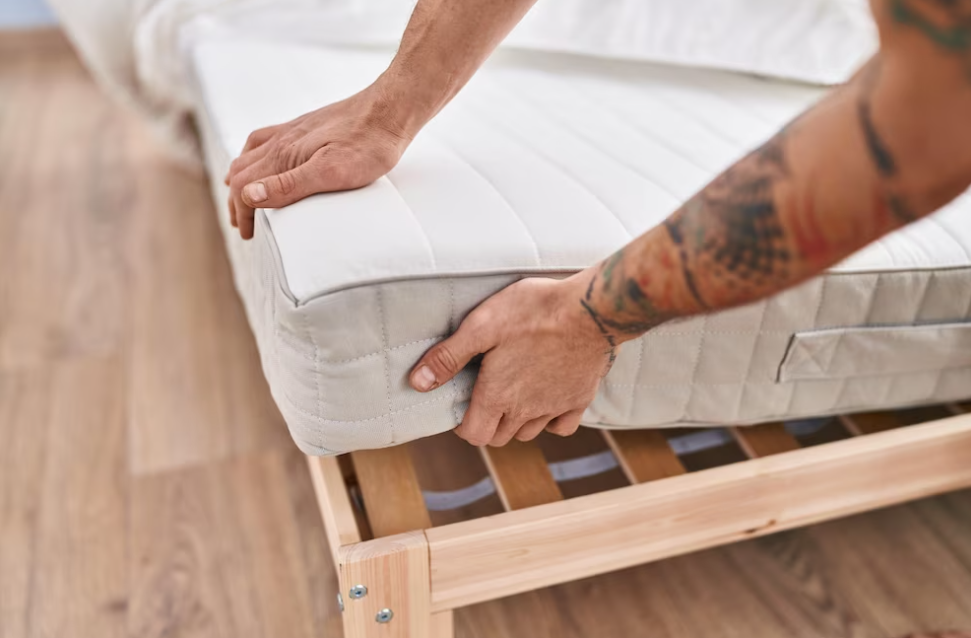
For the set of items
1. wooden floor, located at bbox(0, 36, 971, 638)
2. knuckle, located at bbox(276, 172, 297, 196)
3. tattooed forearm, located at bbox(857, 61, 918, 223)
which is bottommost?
wooden floor, located at bbox(0, 36, 971, 638)

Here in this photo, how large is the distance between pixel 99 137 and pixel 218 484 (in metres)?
1.37

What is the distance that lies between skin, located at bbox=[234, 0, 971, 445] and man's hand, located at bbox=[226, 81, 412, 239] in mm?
16

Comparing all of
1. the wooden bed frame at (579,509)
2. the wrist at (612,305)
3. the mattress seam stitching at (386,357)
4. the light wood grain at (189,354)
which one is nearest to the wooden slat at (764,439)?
the wooden bed frame at (579,509)

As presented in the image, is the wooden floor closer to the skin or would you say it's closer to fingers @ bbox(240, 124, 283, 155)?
the skin

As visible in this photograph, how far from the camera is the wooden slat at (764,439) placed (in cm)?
84

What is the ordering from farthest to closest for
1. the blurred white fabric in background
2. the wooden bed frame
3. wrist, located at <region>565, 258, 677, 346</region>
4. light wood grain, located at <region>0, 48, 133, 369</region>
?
light wood grain, located at <region>0, 48, 133, 369</region>, the blurred white fabric in background, the wooden bed frame, wrist, located at <region>565, 258, 677, 346</region>

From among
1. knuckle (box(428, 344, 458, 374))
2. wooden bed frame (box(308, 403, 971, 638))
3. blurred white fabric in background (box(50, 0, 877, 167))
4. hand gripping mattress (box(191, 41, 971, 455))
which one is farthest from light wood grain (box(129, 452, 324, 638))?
blurred white fabric in background (box(50, 0, 877, 167))

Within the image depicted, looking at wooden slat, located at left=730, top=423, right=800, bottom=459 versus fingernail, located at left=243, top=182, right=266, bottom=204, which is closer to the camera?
fingernail, located at left=243, top=182, right=266, bottom=204

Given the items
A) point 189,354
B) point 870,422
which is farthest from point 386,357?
point 189,354

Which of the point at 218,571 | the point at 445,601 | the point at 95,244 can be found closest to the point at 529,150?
the point at 445,601

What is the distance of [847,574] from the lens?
37.4 inches

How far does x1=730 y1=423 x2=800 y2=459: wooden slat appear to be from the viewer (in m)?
0.84

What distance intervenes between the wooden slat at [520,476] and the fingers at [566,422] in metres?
0.09

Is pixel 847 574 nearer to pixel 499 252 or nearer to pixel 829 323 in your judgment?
pixel 829 323
